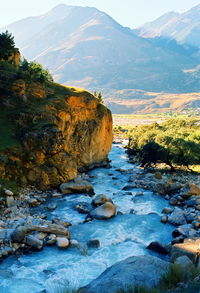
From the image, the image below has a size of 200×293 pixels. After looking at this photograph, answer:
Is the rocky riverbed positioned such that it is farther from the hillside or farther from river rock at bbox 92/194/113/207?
the hillside

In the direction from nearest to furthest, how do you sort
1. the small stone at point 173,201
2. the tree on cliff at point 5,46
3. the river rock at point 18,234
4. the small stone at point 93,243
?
the river rock at point 18,234
the small stone at point 93,243
the small stone at point 173,201
the tree on cliff at point 5,46

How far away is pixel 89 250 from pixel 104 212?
687 centimetres

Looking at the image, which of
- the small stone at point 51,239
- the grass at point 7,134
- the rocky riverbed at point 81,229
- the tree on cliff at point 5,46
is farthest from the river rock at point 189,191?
the tree on cliff at point 5,46

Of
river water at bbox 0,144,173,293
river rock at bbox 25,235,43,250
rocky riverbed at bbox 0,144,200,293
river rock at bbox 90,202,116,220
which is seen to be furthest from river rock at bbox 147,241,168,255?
river rock at bbox 25,235,43,250

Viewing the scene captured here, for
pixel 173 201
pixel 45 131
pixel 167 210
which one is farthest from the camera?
pixel 45 131

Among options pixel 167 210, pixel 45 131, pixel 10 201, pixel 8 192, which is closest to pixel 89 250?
pixel 10 201

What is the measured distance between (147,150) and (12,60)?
29615 mm

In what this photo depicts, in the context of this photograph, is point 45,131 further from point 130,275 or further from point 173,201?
point 130,275

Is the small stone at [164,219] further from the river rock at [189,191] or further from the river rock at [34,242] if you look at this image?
the river rock at [34,242]

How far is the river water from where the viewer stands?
16844 mm

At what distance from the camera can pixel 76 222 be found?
2644cm

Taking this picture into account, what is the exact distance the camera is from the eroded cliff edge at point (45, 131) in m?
34.4

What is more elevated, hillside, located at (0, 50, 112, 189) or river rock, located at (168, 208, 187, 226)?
hillside, located at (0, 50, 112, 189)

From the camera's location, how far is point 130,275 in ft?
40.3
